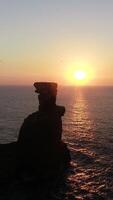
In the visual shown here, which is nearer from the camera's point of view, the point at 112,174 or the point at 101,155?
the point at 112,174

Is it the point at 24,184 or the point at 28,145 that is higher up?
the point at 28,145

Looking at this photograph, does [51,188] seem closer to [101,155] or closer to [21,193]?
[21,193]

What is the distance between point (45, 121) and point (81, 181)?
10492 mm

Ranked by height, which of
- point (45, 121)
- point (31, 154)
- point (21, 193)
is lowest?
point (21, 193)

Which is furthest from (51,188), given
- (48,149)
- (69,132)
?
(69,132)

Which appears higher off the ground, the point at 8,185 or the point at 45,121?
the point at 45,121

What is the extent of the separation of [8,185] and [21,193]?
3.43m

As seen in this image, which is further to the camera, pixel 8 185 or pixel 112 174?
pixel 112 174

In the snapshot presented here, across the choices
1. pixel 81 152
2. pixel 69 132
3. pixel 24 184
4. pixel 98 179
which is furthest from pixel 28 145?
pixel 69 132

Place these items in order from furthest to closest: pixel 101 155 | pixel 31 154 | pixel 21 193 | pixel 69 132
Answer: pixel 69 132, pixel 101 155, pixel 31 154, pixel 21 193

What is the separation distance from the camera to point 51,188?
1927 inches

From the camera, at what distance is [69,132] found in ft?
294

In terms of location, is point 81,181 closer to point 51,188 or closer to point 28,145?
point 51,188

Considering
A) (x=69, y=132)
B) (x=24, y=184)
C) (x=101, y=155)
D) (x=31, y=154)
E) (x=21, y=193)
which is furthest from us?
(x=69, y=132)
